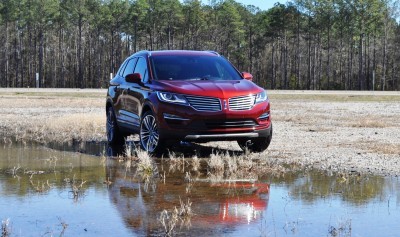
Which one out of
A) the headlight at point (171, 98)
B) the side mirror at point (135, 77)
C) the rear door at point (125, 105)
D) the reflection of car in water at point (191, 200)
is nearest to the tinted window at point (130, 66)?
the rear door at point (125, 105)

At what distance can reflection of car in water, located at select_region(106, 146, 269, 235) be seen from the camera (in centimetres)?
635

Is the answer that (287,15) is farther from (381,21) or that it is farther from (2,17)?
(2,17)

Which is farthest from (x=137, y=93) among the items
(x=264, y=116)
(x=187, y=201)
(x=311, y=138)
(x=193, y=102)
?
(x=187, y=201)

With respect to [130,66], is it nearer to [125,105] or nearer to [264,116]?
[125,105]

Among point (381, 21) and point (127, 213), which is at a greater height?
point (381, 21)

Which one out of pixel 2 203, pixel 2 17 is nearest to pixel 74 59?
pixel 2 17

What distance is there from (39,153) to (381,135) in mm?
7467

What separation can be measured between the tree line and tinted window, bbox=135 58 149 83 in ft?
261

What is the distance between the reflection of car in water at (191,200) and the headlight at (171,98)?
1938 millimetres

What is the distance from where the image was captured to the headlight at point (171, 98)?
37.2 ft

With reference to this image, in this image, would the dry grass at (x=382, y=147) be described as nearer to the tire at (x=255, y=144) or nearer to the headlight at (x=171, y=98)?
the tire at (x=255, y=144)

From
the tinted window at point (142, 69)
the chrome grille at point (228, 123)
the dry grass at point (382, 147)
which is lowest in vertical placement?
the dry grass at point (382, 147)

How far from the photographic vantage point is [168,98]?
11.5m

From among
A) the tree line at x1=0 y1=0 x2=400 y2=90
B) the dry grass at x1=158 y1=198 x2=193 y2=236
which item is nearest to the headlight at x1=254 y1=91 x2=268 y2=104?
the dry grass at x1=158 y1=198 x2=193 y2=236
